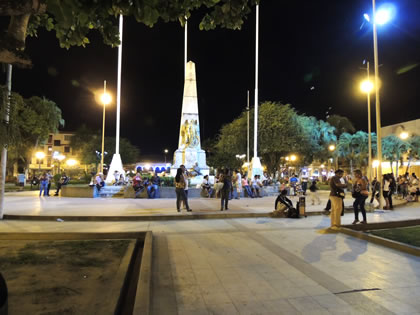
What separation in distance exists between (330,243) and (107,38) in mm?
6156

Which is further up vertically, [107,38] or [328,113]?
[328,113]

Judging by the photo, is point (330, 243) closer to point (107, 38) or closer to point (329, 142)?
point (107, 38)

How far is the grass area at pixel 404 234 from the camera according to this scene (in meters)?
6.90

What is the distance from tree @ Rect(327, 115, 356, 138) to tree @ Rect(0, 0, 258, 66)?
45.3 meters

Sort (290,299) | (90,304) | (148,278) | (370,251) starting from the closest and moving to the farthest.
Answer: (90,304)
(290,299)
(148,278)
(370,251)

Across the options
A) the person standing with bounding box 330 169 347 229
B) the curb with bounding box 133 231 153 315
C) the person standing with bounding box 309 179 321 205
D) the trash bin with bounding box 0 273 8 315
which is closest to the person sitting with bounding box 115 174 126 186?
the person standing with bounding box 309 179 321 205

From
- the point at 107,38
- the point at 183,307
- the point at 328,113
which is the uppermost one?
the point at 328,113

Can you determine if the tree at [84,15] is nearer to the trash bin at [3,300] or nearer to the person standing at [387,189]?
the trash bin at [3,300]

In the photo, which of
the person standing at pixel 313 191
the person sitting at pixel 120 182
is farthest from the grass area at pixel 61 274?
the person sitting at pixel 120 182

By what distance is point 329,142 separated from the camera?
3919 centimetres

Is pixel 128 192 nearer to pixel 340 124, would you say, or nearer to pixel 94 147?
pixel 340 124

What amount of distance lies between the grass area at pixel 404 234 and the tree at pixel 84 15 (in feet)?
19.1

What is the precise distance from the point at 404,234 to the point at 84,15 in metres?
8.19

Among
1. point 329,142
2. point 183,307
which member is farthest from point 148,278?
point 329,142
